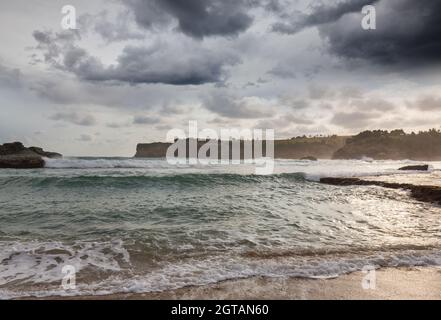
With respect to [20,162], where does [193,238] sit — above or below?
below

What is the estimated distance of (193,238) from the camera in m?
7.72

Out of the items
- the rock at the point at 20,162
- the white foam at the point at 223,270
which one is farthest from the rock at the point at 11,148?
the white foam at the point at 223,270

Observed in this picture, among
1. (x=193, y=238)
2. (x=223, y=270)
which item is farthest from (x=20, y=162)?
(x=223, y=270)

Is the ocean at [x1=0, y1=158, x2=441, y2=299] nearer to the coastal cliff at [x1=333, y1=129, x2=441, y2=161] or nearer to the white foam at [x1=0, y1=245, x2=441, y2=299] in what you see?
the white foam at [x1=0, y1=245, x2=441, y2=299]

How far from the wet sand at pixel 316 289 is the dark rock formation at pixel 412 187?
34.0 feet

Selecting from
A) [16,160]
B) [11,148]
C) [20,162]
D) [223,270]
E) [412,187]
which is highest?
[11,148]

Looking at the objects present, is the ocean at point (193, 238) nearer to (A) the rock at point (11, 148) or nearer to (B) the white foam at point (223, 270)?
(B) the white foam at point (223, 270)

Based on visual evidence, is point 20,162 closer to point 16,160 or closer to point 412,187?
point 16,160

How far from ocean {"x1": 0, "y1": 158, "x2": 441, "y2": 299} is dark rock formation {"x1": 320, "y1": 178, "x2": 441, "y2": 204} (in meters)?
0.60

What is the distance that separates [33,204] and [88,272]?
27.8 feet

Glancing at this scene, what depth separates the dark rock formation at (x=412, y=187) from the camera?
45.2 feet

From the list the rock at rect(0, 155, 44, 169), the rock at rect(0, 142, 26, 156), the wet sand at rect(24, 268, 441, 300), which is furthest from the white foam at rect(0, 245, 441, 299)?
the rock at rect(0, 142, 26, 156)

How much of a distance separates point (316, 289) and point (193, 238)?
378cm
